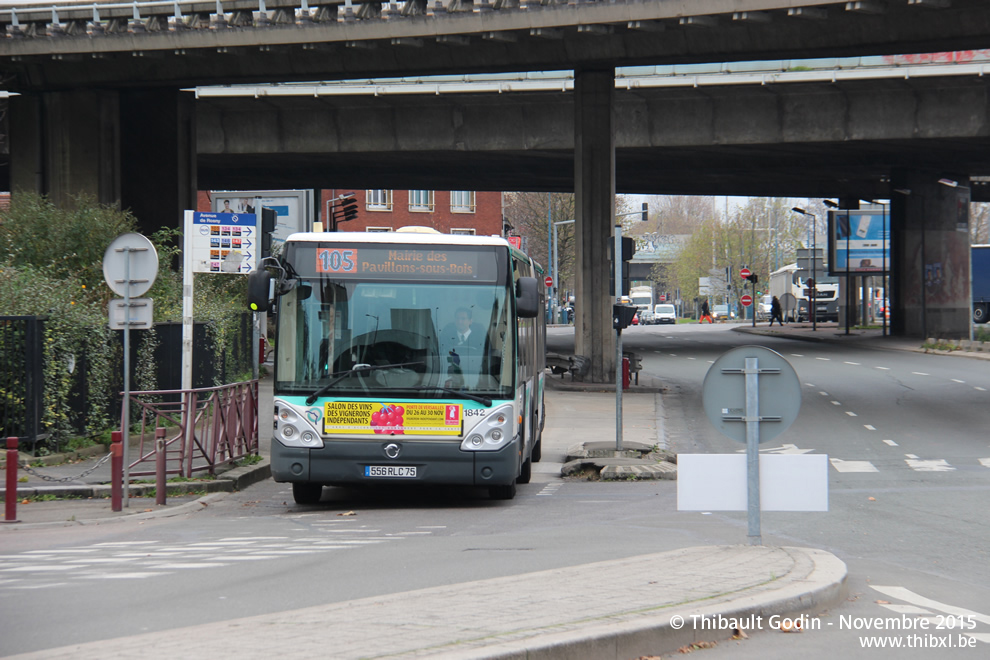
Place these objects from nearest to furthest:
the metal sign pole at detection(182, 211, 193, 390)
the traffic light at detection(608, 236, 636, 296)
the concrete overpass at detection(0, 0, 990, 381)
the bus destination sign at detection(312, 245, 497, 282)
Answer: the bus destination sign at detection(312, 245, 497, 282) < the metal sign pole at detection(182, 211, 193, 390) < the traffic light at detection(608, 236, 636, 296) < the concrete overpass at detection(0, 0, 990, 381)

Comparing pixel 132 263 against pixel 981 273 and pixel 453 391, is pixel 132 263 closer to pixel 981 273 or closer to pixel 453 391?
pixel 453 391

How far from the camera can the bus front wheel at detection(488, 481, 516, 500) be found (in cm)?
1240

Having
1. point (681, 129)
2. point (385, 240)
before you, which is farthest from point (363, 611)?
point (681, 129)

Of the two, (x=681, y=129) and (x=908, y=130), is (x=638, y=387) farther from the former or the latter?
(x=908, y=130)

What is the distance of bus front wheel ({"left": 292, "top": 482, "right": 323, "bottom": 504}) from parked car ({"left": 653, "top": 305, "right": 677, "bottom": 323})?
86095 mm

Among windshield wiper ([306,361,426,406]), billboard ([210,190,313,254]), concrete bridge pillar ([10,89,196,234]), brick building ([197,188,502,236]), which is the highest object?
brick building ([197,188,502,236])

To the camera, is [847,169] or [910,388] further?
[847,169]

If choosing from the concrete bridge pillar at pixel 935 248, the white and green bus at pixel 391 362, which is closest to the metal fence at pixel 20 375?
the white and green bus at pixel 391 362

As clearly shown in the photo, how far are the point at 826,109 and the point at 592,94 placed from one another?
927 centimetres

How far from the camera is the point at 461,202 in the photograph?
7462 cm

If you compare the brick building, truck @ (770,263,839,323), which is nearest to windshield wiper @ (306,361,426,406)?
the brick building

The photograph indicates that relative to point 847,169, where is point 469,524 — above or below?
below

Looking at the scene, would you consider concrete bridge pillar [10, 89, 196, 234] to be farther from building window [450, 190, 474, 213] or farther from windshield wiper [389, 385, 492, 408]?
building window [450, 190, 474, 213]

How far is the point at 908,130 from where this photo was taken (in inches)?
1329
